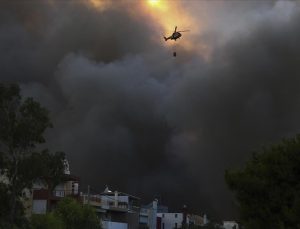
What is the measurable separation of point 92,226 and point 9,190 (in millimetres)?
31202

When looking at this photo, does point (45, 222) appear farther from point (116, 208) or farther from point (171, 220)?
point (171, 220)

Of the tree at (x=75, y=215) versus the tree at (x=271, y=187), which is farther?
the tree at (x=75, y=215)

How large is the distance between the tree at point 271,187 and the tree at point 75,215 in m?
58.3

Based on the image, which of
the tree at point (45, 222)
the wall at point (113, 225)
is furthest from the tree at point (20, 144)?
the wall at point (113, 225)

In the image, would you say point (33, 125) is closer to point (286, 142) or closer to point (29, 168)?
point (29, 168)

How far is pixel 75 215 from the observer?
90.2m

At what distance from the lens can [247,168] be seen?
110 ft

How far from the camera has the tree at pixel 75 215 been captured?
3533 inches

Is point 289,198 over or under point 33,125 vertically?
under

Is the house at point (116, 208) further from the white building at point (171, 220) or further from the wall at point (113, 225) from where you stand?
the white building at point (171, 220)

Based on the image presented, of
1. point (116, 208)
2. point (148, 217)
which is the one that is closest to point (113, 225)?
A: point (116, 208)

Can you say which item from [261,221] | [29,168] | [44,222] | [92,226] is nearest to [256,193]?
[261,221]

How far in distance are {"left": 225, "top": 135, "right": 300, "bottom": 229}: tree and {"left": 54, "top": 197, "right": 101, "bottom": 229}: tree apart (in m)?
58.3

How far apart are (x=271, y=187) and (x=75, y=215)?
61.1 meters
